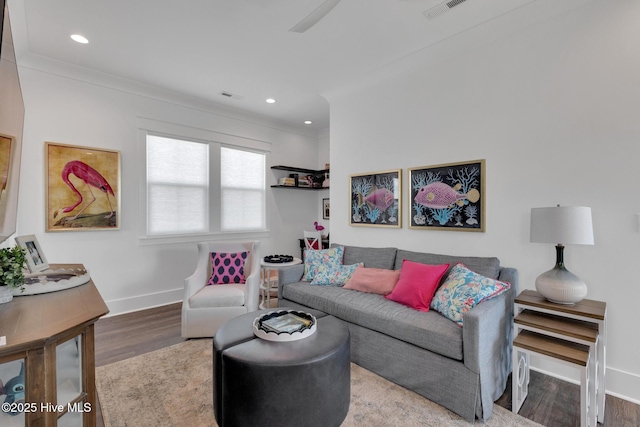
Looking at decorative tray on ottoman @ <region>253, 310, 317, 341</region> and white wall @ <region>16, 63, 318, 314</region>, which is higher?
white wall @ <region>16, 63, 318, 314</region>

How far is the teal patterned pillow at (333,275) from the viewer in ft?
10.2

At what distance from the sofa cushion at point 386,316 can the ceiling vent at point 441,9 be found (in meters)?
2.38

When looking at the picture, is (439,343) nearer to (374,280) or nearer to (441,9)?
(374,280)

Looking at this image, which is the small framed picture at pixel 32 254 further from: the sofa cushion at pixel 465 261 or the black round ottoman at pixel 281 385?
the sofa cushion at pixel 465 261

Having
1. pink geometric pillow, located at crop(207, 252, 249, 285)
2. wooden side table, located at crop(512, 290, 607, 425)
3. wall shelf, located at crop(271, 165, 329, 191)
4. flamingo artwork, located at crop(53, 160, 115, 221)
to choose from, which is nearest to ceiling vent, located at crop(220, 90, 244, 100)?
wall shelf, located at crop(271, 165, 329, 191)

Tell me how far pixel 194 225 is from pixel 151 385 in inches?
98.3

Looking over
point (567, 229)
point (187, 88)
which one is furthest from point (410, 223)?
point (187, 88)

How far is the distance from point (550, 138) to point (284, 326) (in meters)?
2.47

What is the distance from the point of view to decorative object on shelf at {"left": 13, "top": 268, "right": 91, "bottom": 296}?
1.66 metres

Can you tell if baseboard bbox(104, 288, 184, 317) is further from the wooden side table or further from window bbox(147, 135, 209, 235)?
the wooden side table

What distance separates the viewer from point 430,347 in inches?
78.8

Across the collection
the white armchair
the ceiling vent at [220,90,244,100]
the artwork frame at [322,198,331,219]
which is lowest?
the white armchair

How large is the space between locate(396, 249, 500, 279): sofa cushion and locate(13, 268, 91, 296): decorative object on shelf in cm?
262

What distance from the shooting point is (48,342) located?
3.60 ft
